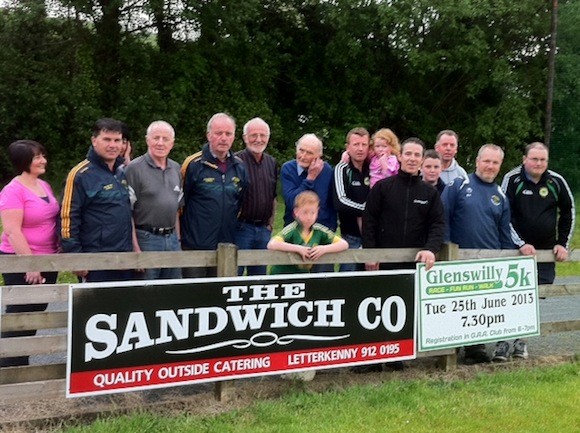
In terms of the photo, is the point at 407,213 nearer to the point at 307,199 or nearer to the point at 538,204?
the point at 307,199

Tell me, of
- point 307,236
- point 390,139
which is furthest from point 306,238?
point 390,139

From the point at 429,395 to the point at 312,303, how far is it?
1.20 meters

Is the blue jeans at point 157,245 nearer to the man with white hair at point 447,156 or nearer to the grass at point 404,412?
the grass at point 404,412

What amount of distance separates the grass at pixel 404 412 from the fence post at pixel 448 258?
257mm

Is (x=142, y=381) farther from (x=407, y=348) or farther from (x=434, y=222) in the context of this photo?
(x=434, y=222)

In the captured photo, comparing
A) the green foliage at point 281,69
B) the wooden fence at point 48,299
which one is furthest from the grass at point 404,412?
the green foliage at point 281,69

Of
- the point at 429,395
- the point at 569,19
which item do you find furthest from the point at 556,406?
the point at 569,19

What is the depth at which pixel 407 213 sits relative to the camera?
18.6 feet

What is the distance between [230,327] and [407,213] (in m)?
1.86

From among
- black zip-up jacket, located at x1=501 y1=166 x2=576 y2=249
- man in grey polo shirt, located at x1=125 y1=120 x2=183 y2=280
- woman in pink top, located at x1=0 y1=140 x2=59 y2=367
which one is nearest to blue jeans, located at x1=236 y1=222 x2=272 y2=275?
man in grey polo shirt, located at x1=125 y1=120 x2=183 y2=280

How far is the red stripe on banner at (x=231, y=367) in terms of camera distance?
14.6ft

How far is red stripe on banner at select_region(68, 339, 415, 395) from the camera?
445 centimetres

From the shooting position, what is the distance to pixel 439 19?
24.7 meters

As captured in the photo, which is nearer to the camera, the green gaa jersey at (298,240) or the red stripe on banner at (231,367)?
the red stripe on banner at (231,367)
